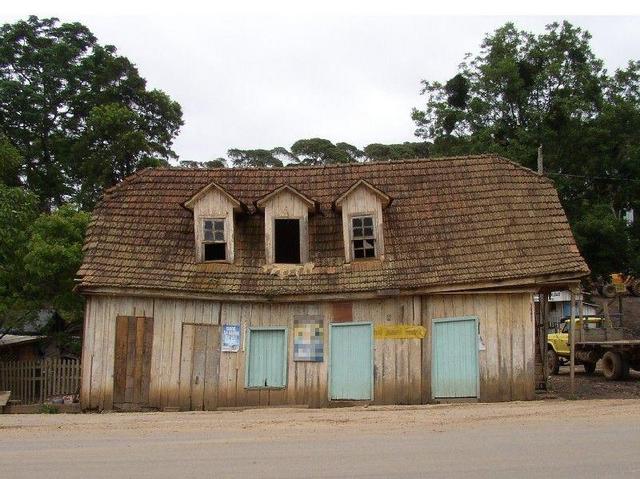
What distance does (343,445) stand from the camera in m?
10.2

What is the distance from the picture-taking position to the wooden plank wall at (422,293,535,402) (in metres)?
17.1

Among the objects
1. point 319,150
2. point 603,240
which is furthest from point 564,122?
point 319,150

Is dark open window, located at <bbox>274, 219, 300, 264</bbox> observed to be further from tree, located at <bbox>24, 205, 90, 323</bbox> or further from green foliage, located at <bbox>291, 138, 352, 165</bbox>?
green foliage, located at <bbox>291, 138, 352, 165</bbox>

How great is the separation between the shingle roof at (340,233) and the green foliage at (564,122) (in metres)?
14.4

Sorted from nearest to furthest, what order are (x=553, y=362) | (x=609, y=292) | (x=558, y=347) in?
(x=609, y=292) → (x=553, y=362) → (x=558, y=347)

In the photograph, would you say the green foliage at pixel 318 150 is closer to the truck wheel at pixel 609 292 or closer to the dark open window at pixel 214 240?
the truck wheel at pixel 609 292

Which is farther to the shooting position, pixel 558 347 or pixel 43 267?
pixel 558 347

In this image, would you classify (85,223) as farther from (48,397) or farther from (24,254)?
(48,397)

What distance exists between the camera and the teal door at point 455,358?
17.4 m

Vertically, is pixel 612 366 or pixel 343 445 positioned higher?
pixel 612 366

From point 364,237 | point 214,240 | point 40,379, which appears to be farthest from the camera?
point 40,379

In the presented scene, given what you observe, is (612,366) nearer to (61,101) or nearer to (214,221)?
(214,221)

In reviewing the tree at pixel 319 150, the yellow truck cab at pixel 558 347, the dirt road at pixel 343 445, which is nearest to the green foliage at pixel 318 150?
the tree at pixel 319 150

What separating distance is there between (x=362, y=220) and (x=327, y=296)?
231cm
